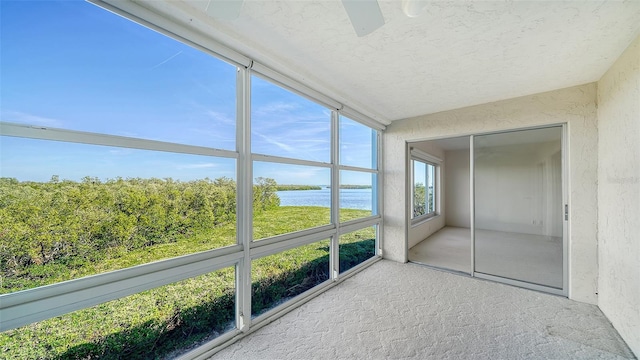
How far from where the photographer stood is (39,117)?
3.82 ft

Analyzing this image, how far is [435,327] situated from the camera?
212cm

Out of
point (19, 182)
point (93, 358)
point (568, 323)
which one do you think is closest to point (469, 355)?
point (568, 323)

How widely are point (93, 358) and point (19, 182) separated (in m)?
1.12

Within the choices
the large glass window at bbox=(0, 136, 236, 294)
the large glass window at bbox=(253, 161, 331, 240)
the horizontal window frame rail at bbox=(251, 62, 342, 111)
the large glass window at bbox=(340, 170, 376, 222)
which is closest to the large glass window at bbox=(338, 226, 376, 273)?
the large glass window at bbox=(340, 170, 376, 222)

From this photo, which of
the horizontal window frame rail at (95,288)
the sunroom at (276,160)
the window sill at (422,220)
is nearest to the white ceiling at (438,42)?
the sunroom at (276,160)

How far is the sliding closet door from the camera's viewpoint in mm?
2877

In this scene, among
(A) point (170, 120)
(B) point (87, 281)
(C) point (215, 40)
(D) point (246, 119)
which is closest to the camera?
(B) point (87, 281)

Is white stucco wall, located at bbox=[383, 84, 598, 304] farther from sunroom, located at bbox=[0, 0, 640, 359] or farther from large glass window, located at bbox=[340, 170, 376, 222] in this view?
large glass window, located at bbox=[340, 170, 376, 222]

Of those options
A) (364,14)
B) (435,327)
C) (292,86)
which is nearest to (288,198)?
(292,86)

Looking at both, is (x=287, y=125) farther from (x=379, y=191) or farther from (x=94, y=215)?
(x=379, y=191)

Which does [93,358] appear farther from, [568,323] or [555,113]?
[555,113]

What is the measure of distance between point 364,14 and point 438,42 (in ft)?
3.16

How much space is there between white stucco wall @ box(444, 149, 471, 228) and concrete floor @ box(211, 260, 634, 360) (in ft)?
6.28

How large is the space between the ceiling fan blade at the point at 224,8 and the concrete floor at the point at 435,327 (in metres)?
2.38
